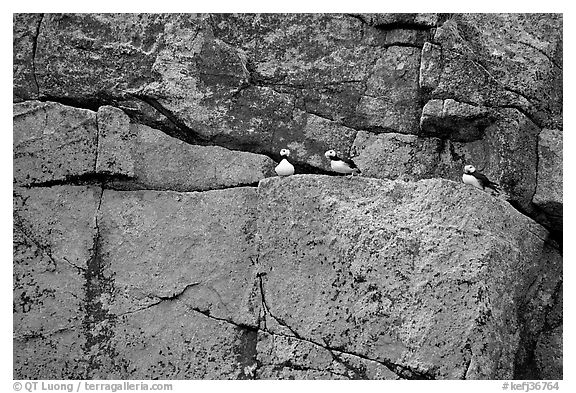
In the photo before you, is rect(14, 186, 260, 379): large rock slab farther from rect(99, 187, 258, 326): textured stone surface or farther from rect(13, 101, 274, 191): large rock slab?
rect(13, 101, 274, 191): large rock slab

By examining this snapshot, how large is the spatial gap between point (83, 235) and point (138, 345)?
1.68 metres

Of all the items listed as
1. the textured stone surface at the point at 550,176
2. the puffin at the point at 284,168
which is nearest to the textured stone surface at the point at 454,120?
the textured stone surface at the point at 550,176

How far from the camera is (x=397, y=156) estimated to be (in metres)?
11.9

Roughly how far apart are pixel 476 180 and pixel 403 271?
67.0 inches

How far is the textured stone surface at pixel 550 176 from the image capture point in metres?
11.3

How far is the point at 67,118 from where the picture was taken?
473 inches

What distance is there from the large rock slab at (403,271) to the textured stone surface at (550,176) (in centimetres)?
31

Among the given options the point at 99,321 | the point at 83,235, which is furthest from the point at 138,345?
the point at 83,235

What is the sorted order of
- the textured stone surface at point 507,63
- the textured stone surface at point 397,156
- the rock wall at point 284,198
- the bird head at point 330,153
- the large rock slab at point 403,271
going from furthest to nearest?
the textured stone surface at point 397,156
the bird head at point 330,153
the textured stone surface at point 507,63
the rock wall at point 284,198
the large rock slab at point 403,271

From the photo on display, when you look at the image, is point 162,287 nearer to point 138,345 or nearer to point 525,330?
point 138,345

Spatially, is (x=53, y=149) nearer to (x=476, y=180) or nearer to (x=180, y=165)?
(x=180, y=165)

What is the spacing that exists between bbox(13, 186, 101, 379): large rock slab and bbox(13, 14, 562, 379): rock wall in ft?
0.09

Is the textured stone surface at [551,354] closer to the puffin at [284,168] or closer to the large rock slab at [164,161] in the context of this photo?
the puffin at [284,168]

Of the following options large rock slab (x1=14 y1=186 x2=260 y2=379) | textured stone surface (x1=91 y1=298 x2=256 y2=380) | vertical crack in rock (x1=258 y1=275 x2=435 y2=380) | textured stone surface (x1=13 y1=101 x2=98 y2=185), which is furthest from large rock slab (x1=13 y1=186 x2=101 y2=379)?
vertical crack in rock (x1=258 y1=275 x2=435 y2=380)
